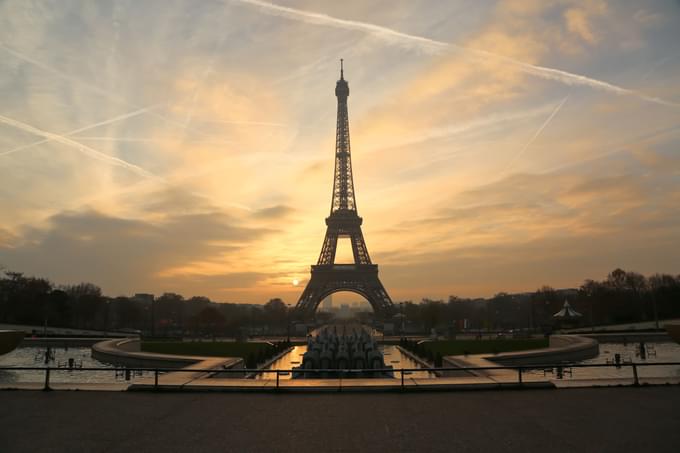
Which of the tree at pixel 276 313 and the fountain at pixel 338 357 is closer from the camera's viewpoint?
the fountain at pixel 338 357

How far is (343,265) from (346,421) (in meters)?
72.4

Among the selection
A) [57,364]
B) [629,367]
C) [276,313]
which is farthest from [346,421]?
[276,313]

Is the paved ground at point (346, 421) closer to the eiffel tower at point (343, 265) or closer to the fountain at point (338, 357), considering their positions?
the fountain at point (338, 357)

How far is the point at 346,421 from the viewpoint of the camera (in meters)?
8.69

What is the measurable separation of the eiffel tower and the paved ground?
67683mm

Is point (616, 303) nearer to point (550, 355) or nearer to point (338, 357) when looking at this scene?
point (550, 355)

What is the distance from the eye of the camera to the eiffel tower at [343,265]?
7912cm

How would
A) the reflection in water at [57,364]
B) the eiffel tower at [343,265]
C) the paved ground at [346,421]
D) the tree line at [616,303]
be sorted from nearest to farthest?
the paved ground at [346,421], the reflection in water at [57,364], the tree line at [616,303], the eiffel tower at [343,265]

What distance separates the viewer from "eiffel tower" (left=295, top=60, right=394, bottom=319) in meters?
79.1

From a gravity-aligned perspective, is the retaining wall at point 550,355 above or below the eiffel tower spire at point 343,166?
below

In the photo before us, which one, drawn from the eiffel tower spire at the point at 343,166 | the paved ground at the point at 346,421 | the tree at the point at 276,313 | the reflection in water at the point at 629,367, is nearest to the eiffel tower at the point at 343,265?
the eiffel tower spire at the point at 343,166

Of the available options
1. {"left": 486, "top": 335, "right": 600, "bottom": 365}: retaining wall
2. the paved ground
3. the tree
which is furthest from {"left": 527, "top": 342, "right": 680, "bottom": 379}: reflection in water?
the tree

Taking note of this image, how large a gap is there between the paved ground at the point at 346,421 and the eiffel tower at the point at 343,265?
67683mm

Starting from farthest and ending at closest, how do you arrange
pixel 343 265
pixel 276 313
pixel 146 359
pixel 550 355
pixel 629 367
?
pixel 276 313, pixel 343 265, pixel 146 359, pixel 550 355, pixel 629 367
